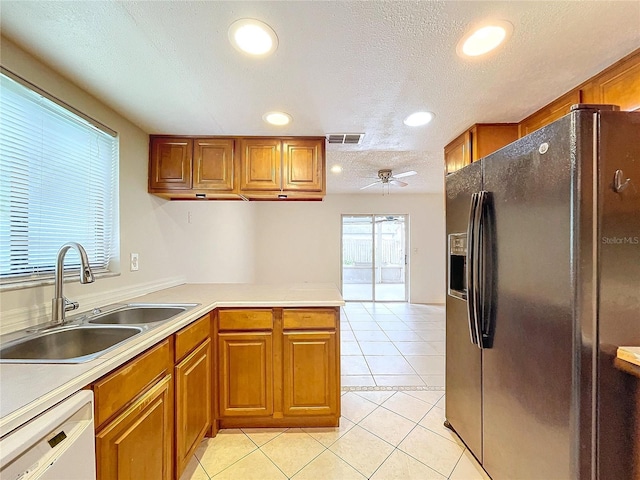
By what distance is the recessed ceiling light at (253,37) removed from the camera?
113cm

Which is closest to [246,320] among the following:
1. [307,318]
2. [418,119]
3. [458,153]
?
[307,318]

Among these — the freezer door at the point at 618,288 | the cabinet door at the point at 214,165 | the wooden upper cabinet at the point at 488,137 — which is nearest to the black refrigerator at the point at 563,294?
the freezer door at the point at 618,288

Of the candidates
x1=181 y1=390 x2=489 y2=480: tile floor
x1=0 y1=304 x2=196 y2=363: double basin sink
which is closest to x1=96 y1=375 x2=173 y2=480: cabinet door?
x1=0 y1=304 x2=196 y2=363: double basin sink

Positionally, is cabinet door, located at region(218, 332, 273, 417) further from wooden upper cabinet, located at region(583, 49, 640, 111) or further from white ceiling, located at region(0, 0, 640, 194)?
wooden upper cabinet, located at region(583, 49, 640, 111)

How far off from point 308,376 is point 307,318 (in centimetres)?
40

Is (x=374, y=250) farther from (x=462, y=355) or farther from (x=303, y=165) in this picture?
(x=462, y=355)

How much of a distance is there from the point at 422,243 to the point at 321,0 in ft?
17.5

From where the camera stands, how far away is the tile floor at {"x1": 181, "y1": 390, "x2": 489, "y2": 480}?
1550 mm

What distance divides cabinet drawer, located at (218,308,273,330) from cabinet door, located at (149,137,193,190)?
44.7 inches

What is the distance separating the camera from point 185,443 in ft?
4.72

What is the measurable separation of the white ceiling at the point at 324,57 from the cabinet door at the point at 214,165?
0.25 m

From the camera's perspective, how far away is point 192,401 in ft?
5.08

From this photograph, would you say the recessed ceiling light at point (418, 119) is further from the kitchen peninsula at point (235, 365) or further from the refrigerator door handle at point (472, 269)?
the kitchen peninsula at point (235, 365)

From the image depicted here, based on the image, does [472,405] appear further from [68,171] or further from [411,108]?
[68,171]
